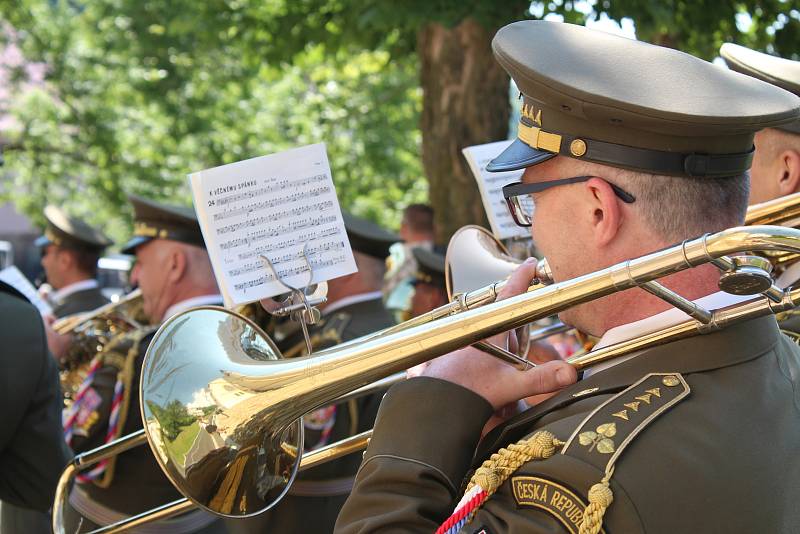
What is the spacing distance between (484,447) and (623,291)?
0.38 metres

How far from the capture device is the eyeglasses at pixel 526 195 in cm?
181

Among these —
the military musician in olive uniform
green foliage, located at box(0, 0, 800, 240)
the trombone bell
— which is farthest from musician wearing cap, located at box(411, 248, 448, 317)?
green foliage, located at box(0, 0, 800, 240)

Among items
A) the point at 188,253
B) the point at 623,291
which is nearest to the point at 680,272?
the point at 623,291

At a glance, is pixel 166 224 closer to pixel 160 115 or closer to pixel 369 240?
pixel 369 240

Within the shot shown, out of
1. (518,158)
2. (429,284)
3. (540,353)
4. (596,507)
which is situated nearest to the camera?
(596,507)

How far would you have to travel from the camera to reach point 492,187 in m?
3.45

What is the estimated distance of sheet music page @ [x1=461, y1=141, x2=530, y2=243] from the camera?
3.41 meters

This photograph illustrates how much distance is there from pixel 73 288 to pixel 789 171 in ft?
19.5

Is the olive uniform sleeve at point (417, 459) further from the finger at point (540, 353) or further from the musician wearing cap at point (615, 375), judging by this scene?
the finger at point (540, 353)

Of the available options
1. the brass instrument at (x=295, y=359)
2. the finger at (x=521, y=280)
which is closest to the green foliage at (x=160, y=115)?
the brass instrument at (x=295, y=359)

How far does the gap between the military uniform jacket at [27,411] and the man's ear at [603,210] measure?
2.20m

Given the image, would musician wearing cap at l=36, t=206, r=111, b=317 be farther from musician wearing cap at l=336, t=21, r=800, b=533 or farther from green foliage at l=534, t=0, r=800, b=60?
musician wearing cap at l=336, t=21, r=800, b=533

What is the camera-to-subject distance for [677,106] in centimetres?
175

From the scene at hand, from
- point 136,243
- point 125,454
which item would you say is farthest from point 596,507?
point 136,243
